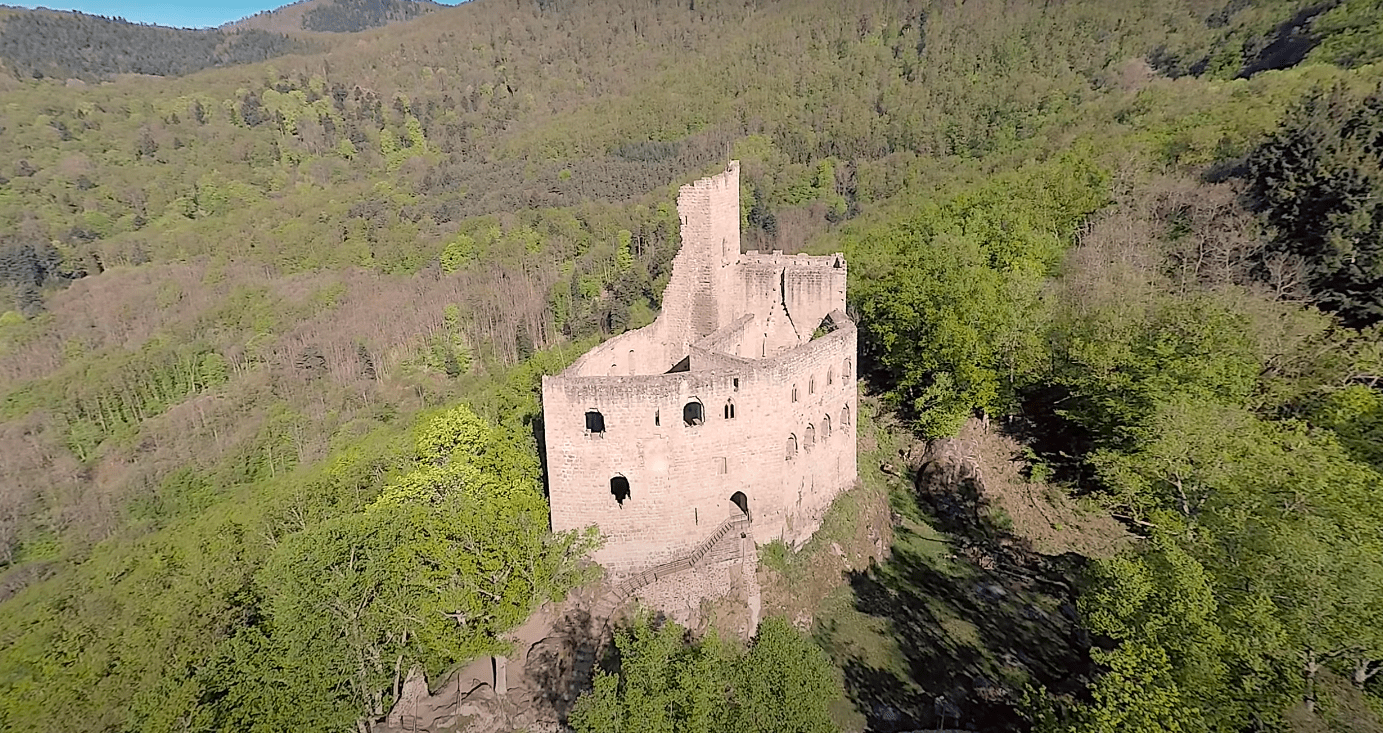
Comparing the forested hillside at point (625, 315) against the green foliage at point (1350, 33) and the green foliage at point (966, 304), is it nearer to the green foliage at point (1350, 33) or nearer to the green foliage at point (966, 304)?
the green foliage at point (966, 304)

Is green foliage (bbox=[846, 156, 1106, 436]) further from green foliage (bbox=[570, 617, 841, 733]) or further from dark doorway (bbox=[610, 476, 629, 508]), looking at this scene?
green foliage (bbox=[570, 617, 841, 733])

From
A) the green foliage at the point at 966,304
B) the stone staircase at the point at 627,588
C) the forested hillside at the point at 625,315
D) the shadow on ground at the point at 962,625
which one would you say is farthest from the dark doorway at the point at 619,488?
the green foliage at the point at 966,304

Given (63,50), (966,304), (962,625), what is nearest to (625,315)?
(966,304)

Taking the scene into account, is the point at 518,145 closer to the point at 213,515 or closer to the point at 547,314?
the point at 547,314

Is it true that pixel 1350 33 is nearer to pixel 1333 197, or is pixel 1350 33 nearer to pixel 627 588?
pixel 1333 197

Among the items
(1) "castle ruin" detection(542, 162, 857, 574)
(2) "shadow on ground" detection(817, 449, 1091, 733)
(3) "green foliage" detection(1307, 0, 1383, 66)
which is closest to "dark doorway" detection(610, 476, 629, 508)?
(1) "castle ruin" detection(542, 162, 857, 574)
